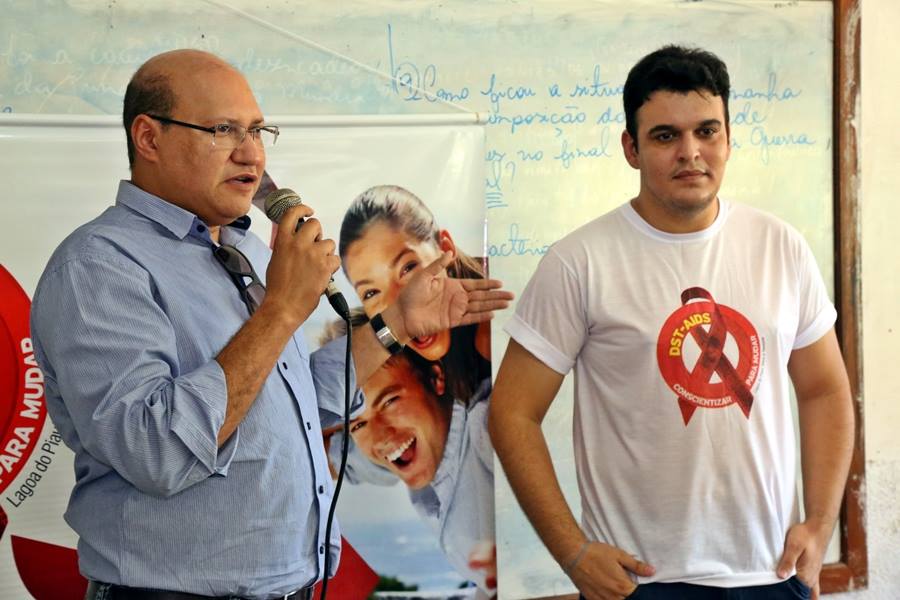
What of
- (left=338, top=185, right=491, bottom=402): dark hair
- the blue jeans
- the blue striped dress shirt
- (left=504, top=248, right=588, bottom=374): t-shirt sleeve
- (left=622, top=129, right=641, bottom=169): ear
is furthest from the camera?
(left=338, top=185, right=491, bottom=402): dark hair

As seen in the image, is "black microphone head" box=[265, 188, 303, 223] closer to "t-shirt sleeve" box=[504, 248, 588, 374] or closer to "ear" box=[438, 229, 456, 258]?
"t-shirt sleeve" box=[504, 248, 588, 374]

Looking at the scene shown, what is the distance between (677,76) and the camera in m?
1.81

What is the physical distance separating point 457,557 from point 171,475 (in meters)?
1.34

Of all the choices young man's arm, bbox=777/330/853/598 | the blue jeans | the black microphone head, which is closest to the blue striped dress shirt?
the black microphone head

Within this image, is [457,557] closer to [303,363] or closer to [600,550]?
[600,550]

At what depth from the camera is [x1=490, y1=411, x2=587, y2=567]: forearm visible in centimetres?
172

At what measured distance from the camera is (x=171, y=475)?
117cm

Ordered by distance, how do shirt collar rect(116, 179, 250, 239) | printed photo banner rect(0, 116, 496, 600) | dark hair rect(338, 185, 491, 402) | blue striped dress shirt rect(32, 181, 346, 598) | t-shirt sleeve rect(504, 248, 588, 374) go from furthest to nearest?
1. dark hair rect(338, 185, 491, 402)
2. printed photo banner rect(0, 116, 496, 600)
3. t-shirt sleeve rect(504, 248, 588, 374)
4. shirt collar rect(116, 179, 250, 239)
5. blue striped dress shirt rect(32, 181, 346, 598)

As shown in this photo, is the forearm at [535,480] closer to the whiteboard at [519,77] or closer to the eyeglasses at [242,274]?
the eyeglasses at [242,274]

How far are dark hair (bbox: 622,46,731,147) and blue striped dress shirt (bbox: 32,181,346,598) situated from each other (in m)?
0.90

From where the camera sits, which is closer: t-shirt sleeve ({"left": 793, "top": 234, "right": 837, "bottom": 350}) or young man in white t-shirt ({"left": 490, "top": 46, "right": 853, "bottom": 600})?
young man in white t-shirt ({"left": 490, "top": 46, "right": 853, "bottom": 600})

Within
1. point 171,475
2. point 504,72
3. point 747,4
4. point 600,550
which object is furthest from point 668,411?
point 747,4

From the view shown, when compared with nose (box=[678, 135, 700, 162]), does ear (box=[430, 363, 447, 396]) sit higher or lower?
lower

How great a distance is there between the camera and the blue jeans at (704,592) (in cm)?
164
